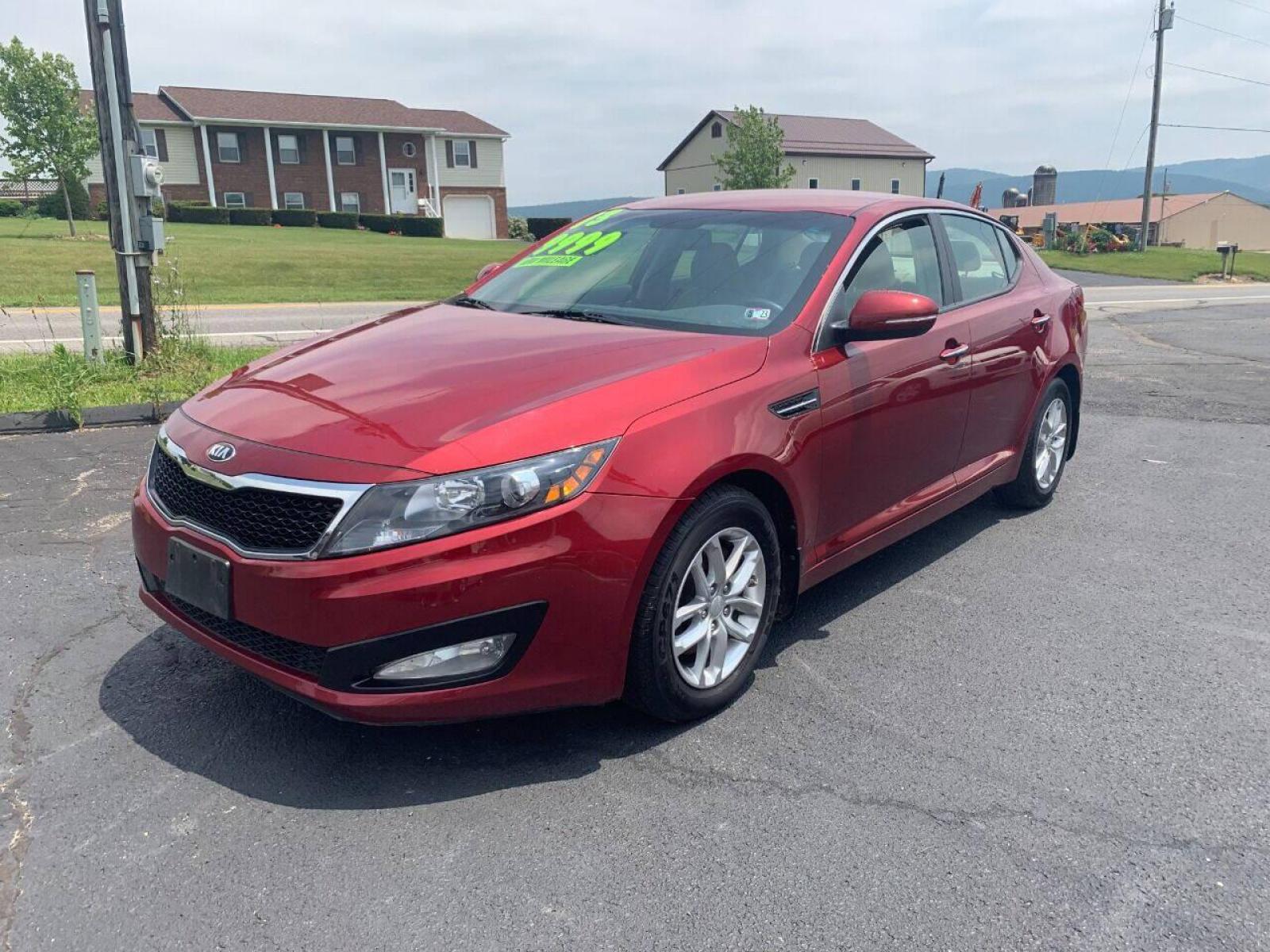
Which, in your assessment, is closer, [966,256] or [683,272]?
[683,272]

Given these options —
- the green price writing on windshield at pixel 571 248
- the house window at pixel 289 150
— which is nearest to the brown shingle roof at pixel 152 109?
the house window at pixel 289 150

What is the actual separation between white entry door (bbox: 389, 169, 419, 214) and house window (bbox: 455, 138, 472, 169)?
8.65ft

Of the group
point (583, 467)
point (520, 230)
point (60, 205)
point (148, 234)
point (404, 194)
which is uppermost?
point (404, 194)

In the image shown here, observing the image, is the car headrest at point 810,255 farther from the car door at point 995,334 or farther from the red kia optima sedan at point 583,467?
the car door at point 995,334

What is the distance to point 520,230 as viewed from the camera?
2058 inches

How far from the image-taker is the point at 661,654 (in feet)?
10.0

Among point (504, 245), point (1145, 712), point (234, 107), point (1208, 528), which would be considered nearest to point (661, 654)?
point (1145, 712)

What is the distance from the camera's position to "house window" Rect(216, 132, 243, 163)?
48.2 metres

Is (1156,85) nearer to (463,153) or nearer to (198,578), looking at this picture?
(463,153)

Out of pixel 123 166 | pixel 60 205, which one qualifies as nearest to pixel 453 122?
pixel 60 205

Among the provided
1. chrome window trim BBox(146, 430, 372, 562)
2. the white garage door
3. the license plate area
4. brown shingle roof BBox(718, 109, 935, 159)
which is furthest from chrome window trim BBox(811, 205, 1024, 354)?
brown shingle roof BBox(718, 109, 935, 159)

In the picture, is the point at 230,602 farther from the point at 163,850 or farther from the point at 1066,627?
the point at 1066,627

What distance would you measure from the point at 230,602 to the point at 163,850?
25.4 inches

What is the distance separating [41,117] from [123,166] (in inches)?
1278
